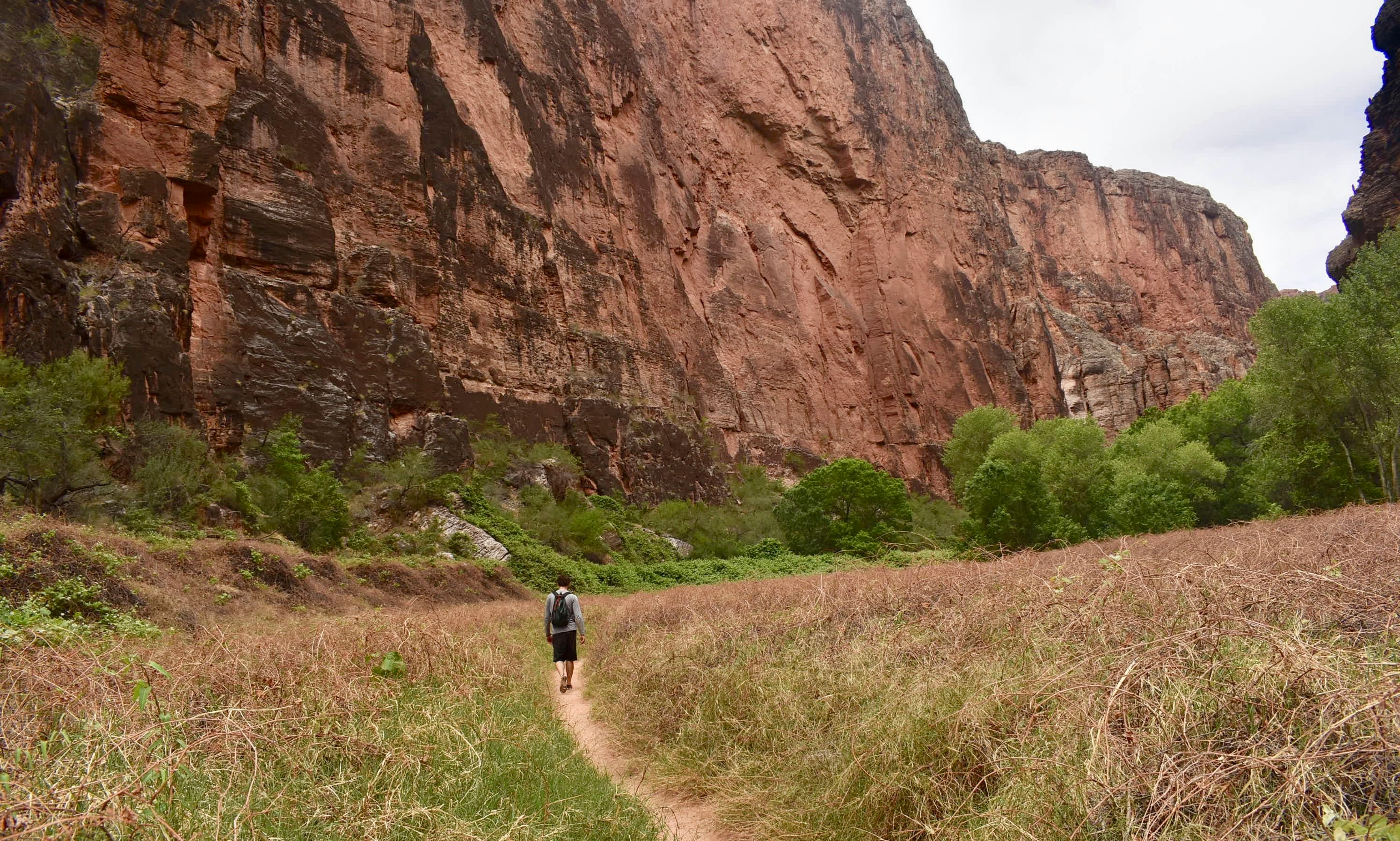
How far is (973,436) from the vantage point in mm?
53938

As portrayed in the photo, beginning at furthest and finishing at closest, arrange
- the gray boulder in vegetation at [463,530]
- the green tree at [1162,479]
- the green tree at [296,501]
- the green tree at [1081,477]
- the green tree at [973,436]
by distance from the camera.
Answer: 1. the green tree at [973,436]
2. the green tree at [1081,477]
3. the green tree at [1162,479]
4. the gray boulder in vegetation at [463,530]
5. the green tree at [296,501]

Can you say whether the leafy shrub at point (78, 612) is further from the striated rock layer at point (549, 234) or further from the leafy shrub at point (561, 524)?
the leafy shrub at point (561, 524)

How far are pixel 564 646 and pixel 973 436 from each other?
48.4m

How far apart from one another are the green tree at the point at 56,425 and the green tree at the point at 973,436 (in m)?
45.6

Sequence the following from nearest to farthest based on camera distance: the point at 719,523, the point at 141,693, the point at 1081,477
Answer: the point at 141,693, the point at 1081,477, the point at 719,523

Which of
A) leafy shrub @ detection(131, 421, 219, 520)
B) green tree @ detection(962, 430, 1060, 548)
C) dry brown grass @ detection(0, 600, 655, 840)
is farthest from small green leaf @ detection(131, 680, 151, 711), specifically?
green tree @ detection(962, 430, 1060, 548)

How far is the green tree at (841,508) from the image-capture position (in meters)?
32.8

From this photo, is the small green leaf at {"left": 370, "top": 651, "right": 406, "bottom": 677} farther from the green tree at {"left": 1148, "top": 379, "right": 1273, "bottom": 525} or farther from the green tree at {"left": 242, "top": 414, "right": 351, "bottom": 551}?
the green tree at {"left": 1148, "top": 379, "right": 1273, "bottom": 525}

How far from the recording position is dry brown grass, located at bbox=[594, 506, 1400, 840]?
281 centimetres

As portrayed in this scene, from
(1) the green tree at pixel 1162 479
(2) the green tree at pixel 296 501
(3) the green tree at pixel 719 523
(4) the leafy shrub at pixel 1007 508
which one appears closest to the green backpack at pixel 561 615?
(2) the green tree at pixel 296 501

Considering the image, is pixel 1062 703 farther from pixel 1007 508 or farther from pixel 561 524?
pixel 561 524

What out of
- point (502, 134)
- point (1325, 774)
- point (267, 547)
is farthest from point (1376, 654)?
point (502, 134)

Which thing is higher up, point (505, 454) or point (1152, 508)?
point (505, 454)

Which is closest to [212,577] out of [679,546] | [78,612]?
[78,612]
